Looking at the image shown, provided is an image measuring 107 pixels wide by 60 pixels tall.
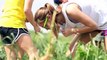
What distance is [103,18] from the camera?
3.10 m

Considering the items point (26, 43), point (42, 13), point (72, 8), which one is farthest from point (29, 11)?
point (72, 8)

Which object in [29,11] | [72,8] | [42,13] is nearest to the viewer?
[72,8]

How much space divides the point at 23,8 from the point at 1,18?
238mm

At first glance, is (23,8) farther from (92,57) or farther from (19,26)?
(92,57)

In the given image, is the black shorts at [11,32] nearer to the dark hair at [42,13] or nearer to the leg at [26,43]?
the leg at [26,43]

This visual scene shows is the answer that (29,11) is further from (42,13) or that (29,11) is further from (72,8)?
(72,8)

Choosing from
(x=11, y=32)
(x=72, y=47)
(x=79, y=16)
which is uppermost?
(x=79, y=16)

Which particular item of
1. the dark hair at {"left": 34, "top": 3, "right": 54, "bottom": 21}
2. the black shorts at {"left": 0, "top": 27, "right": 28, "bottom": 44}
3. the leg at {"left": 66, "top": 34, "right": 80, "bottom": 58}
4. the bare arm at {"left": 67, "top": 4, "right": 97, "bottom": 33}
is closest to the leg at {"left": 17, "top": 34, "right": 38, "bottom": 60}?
the black shorts at {"left": 0, "top": 27, "right": 28, "bottom": 44}

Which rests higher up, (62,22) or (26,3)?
(26,3)

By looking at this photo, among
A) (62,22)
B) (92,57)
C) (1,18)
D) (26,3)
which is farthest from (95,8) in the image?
(92,57)

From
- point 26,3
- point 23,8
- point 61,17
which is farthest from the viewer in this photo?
point 23,8

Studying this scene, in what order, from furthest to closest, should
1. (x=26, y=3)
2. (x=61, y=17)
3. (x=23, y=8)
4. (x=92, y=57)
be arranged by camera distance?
(x=23, y=8) < (x=26, y=3) < (x=61, y=17) < (x=92, y=57)

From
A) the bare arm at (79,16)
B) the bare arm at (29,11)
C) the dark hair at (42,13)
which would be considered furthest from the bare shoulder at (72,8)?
the bare arm at (29,11)

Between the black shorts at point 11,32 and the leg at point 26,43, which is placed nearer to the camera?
the leg at point 26,43
